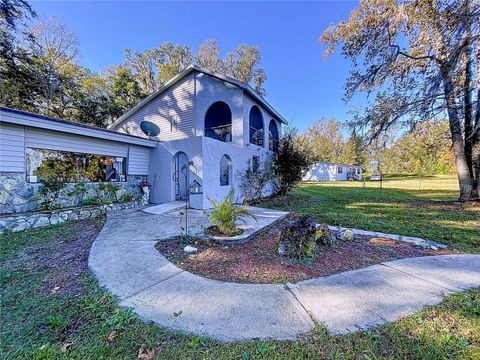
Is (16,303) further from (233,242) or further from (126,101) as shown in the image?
(126,101)

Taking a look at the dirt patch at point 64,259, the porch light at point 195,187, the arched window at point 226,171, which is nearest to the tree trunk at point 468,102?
the arched window at point 226,171

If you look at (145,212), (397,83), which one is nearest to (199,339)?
(145,212)

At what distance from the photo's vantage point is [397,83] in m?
9.49

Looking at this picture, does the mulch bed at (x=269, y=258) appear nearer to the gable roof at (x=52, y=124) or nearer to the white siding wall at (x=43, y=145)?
the white siding wall at (x=43, y=145)

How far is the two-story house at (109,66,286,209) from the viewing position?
7.91 m

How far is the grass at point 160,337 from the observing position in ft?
5.61

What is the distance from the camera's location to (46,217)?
5.81 meters

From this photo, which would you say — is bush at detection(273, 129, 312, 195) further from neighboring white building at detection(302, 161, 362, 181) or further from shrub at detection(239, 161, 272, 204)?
neighboring white building at detection(302, 161, 362, 181)

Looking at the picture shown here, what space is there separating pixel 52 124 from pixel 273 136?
10.9 metres

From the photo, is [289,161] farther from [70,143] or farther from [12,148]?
[12,148]

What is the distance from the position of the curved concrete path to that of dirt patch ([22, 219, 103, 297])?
23 centimetres

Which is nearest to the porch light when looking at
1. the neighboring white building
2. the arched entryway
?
the arched entryway

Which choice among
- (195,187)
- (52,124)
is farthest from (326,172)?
(52,124)

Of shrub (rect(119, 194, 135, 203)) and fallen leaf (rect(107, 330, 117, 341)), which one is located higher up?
shrub (rect(119, 194, 135, 203))
